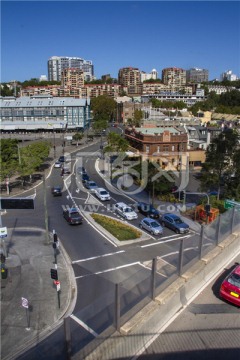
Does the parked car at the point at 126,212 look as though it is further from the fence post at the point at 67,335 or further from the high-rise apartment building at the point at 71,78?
the high-rise apartment building at the point at 71,78

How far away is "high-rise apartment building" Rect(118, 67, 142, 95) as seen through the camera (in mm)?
185500

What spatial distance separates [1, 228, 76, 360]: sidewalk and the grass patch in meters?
4.79

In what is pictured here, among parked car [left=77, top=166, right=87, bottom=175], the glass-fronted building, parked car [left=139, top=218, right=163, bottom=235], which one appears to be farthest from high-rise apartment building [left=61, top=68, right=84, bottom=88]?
parked car [left=139, top=218, right=163, bottom=235]

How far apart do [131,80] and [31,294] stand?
608 ft

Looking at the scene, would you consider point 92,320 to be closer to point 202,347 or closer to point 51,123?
point 202,347

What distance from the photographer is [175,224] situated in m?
27.2

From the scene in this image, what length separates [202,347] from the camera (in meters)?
7.77

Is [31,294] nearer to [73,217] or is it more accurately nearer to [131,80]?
[73,217]

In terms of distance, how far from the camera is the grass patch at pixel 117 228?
82.6 ft

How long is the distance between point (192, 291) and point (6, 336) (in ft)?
27.5

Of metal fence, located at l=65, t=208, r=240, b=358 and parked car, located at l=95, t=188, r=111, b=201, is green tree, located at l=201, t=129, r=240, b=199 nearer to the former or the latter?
parked car, located at l=95, t=188, r=111, b=201

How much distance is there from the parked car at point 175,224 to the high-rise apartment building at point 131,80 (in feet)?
543

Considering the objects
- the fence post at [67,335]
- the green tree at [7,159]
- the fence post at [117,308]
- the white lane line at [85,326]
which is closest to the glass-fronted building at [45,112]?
the green tree at [7,159]

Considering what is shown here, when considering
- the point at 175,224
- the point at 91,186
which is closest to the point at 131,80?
the point at 91,186
